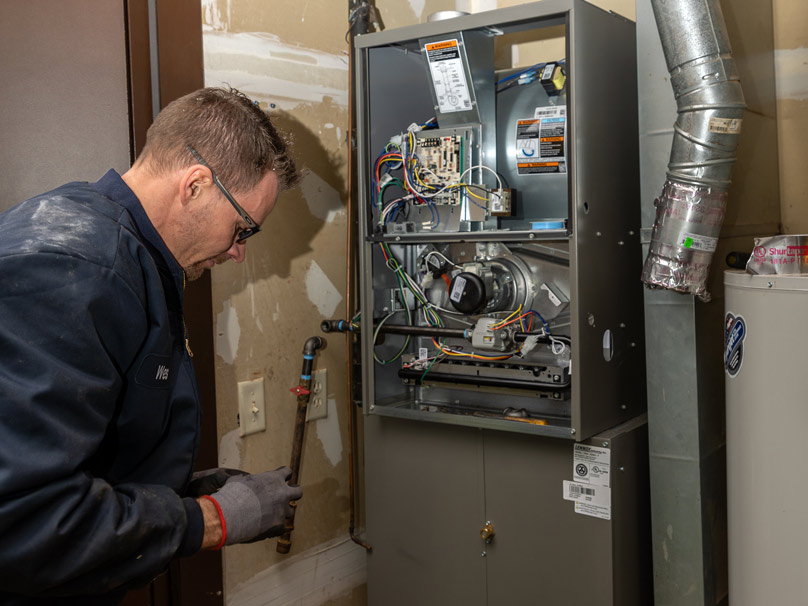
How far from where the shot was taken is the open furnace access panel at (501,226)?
1.64 meters

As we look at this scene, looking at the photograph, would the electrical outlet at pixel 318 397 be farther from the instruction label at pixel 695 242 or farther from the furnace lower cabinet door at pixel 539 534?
the instruction label at pixel 695 242

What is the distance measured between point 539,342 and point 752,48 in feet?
2.87

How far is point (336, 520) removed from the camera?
7.23 ft

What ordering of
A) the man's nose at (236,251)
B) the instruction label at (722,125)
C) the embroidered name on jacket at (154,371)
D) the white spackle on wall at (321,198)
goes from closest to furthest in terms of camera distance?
the embroidered name on jacket at (154,371) → the man's nose at (236,251) → the instruction label at (722,125) → the white spackle on wall at (321,198)

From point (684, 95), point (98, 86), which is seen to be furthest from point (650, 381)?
point (98, 86)

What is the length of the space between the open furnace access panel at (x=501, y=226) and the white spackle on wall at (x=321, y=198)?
23cm

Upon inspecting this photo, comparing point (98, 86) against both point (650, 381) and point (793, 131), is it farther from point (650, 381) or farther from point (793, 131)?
point (793, 131)

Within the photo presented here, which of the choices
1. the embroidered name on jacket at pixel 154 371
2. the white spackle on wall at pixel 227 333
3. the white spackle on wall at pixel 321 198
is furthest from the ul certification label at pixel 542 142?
the embroidered name on jacket at pixel 154 371

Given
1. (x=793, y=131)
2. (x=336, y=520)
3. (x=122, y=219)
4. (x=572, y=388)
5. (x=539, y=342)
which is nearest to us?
(x=122, y=219)

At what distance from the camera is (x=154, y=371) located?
3.68 ft

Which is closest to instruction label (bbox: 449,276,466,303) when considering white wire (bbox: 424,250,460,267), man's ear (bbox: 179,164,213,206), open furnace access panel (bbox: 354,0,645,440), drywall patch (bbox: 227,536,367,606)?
open furnace access panel (bbox: 354,0,645,440)

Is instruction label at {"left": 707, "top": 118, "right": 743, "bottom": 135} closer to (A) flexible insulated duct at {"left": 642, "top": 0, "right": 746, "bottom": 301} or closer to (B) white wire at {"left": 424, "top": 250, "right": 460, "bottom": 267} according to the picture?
(A) flexible insulated duct at {"left": 642, "top": 0, "right": 746, "bottom": 301}

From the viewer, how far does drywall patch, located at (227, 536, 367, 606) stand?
197cm

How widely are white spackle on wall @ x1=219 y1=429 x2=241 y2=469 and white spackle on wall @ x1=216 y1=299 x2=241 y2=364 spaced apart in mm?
187
